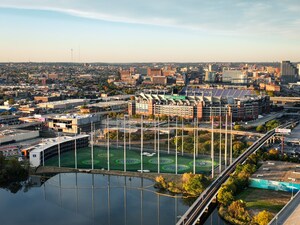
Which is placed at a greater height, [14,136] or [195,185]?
[14,136]

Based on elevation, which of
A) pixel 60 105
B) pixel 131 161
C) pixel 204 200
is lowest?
pixel 131 161

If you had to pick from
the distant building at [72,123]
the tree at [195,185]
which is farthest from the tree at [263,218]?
the distant building at [72,123]

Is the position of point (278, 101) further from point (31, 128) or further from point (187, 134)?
point (31, 128)

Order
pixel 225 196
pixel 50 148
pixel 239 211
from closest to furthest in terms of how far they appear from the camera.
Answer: pixel 239 211, pixel 225 196, pixel 50 148

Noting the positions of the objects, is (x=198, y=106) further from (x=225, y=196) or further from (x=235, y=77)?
(x=235, y=77)

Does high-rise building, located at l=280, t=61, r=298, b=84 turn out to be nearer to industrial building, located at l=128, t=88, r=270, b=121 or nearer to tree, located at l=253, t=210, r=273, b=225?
industrial building, located at l=128, t=88, r=270, b=121

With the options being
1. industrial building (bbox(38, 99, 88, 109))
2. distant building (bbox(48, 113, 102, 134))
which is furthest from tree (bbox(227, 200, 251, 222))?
industrial building (bbox(38, 99, 88, 109))

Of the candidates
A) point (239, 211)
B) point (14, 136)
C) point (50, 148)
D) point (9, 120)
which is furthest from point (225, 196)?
point (9, 120)

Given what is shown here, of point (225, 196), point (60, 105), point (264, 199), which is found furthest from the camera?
point (60, 105)
